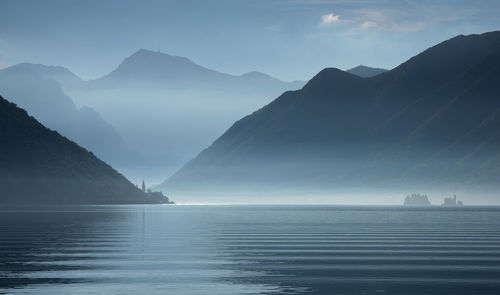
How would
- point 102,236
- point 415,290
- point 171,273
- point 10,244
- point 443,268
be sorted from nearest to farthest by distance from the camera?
1. point 415,290
2. point 171,273
3. point 443,268
4. point 10,244
5. point 102,236

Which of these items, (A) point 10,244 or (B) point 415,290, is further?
(A) point 10,244

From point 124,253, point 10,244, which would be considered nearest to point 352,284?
point 124,253

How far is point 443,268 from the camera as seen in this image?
46344 millimetres

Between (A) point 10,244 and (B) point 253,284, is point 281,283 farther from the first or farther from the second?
(A) point 10,244

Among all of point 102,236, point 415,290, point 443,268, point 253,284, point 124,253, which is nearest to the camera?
point 415,290

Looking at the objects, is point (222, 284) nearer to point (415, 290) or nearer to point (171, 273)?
point (171, 273)

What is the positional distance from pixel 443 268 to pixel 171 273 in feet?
55.3

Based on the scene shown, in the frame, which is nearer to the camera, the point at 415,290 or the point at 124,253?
the point at 415,290

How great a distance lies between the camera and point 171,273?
143 feet

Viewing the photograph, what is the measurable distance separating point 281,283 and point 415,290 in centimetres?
693

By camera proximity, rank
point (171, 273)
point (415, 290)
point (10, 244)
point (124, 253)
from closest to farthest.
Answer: point (415, 290) < point (171, 273) < point (124, 253) < point (10, 244)

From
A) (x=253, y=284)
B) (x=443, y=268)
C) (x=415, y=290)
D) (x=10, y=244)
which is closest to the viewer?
(x=415, y=290)

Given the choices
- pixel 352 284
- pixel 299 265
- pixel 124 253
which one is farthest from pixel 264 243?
pixel 352 284

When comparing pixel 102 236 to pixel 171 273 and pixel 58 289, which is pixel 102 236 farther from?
pixel 58 289
